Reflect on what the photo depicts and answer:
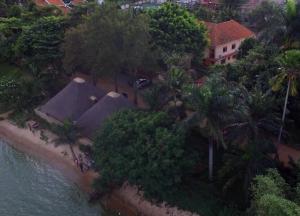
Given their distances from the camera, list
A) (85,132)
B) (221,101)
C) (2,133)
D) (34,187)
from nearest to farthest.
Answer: (221,101) → (34,187) → (85,132) → (2,133)

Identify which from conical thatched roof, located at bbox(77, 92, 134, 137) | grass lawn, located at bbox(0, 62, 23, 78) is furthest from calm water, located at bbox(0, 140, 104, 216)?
grass lawn, located at bbox(0, 62, 23, 78)

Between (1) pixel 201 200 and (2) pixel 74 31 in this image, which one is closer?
(1) pixel 201 200

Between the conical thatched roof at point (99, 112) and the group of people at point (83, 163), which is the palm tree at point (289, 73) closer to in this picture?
the conical thatched roof at point (99, 112)

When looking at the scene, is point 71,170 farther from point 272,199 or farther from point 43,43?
point 272,199

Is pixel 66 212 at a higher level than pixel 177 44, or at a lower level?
lower

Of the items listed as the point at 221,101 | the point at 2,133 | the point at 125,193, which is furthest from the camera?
the point at 2,133

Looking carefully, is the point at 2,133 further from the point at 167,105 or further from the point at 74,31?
the point at 167,105

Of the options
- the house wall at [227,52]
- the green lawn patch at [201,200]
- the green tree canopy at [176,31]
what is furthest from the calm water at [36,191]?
the house wall at [227,52]

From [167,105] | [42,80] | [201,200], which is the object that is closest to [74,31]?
[42,80]
